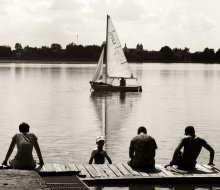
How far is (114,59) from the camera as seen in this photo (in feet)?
243

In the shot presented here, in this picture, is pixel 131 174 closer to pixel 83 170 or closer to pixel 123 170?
pixel 123 170


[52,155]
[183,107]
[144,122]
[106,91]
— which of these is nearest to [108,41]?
[106,91]

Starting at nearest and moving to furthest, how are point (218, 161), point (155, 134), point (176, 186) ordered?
point (176, 186) → point (218, 161) → point (155, 134)

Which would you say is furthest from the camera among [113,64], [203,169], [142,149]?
[113,64]

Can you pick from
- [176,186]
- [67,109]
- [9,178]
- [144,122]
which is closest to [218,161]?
[176,186]

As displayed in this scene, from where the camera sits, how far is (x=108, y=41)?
74.6 metres

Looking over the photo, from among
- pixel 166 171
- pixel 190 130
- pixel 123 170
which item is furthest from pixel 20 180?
pixel 190 130

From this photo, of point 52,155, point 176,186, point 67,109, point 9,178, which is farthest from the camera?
point 67,109

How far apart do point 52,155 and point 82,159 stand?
1552 mm

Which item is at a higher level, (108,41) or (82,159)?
(108,41)

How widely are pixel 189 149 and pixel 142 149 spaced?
1.30m

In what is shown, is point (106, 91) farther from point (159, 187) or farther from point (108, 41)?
point (159, 187)

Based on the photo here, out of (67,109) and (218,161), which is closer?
(218,161)

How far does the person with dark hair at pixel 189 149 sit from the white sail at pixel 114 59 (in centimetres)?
5676
